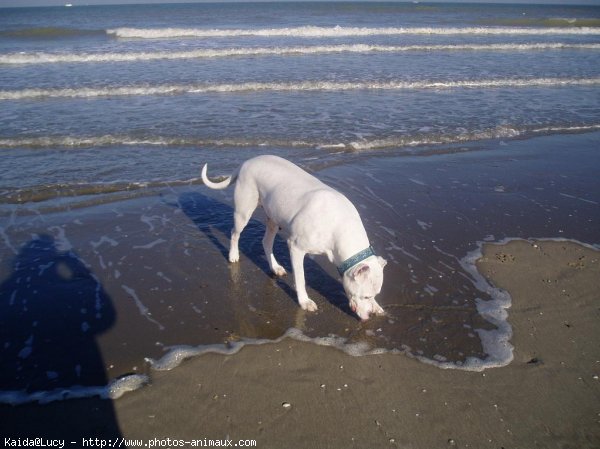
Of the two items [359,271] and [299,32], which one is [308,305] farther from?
[299,32]

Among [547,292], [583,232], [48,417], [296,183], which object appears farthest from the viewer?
[583,232]

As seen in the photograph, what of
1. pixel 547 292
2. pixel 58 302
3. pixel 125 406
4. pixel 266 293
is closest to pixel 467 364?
pixel 547 292

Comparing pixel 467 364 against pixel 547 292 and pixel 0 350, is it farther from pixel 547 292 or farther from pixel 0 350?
pixel 0 350

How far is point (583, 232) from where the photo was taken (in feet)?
20.6

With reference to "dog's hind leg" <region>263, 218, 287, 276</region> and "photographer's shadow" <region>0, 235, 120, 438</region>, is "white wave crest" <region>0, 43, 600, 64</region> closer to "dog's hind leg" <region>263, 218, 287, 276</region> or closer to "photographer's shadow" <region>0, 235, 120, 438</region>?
"photographer's shadow" <region>0, 235, 120, 438</region>

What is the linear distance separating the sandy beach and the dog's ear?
742mm

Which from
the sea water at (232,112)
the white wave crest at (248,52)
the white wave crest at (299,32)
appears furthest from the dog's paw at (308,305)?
the white wave crest at (299,32)

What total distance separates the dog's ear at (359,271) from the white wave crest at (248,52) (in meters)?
19.4

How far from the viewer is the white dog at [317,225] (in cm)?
402

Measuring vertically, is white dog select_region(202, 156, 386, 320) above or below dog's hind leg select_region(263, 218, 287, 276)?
above

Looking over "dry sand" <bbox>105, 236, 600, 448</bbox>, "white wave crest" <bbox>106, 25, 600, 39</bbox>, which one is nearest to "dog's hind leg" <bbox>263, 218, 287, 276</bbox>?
"dry sand" <bbox>105, 236, 600, 448</bbox>

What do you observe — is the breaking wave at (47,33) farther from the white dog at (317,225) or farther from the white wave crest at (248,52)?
the white dog at (317,225)

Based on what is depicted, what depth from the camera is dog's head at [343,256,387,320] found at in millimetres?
3939

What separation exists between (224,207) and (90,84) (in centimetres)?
1056
